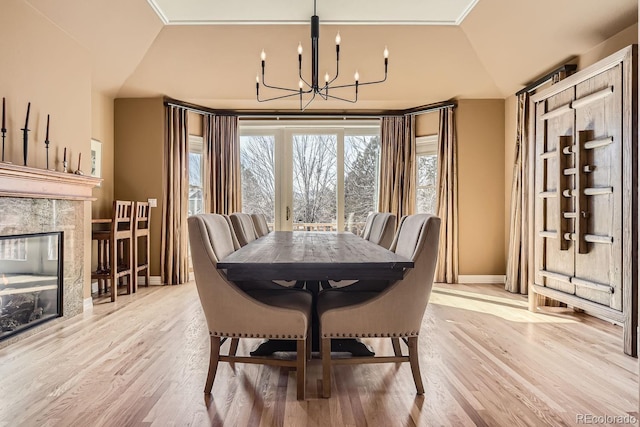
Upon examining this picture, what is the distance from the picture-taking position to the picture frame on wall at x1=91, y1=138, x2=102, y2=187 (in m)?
4.83

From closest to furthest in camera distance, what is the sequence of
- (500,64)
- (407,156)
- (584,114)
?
(584,114) → (500,64) → (407,156)

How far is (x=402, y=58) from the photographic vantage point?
16.0 feet

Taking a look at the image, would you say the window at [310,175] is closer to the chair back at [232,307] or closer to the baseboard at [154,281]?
the baseboard at [154,281]

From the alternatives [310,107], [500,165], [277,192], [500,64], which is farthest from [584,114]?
[277,192]

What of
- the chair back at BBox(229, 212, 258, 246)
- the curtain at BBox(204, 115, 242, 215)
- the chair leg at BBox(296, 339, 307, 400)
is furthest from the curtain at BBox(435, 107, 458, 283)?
the chair leg at BBox(296, 339, 307, 400)

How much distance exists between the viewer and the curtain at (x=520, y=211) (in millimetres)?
4816

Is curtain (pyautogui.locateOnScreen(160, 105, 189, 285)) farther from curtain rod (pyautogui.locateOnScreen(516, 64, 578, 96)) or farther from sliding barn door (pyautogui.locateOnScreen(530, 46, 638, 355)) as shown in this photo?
curtain rod (pyautogui.locateOnScreen(516, 64, 578, 96))

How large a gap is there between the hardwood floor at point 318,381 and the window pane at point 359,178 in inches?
112

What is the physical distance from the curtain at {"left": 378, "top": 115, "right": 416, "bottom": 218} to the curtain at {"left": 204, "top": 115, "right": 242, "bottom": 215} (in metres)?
2.04

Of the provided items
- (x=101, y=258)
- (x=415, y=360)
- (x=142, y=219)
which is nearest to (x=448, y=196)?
(x=415, y=360)

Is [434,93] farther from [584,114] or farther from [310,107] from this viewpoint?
[584,114]

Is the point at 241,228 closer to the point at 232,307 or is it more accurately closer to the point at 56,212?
the point at 232,307

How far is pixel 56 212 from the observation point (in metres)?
3.52

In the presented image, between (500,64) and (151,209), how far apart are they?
15.0 ft
